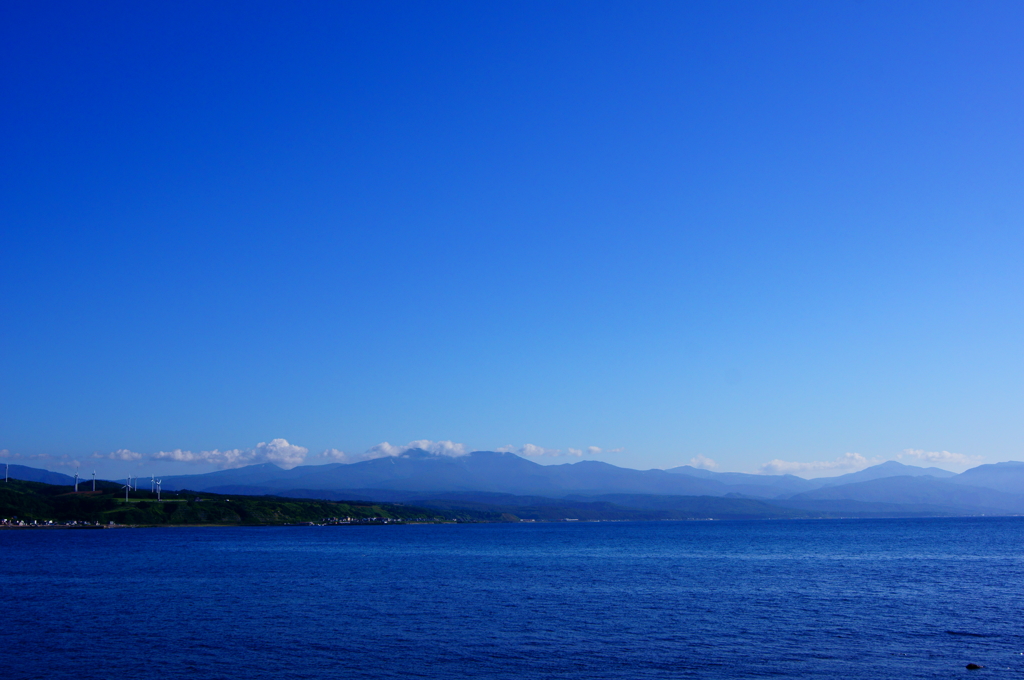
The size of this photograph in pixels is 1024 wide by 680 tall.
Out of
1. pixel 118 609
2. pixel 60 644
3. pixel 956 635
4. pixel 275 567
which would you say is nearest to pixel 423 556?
pixel 275 567

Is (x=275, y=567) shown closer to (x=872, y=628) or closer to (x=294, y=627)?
(x=294, y=627)

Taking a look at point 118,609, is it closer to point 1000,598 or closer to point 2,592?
point 2,592

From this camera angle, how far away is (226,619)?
46344 millimetres

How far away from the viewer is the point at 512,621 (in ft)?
148

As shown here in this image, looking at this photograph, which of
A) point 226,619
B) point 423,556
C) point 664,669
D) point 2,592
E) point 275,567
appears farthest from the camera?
point 423,556

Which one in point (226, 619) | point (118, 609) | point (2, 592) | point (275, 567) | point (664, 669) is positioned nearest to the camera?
point (664, 669)

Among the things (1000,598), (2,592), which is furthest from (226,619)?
(1000,598)

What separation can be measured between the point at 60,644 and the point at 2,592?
91.5 feet

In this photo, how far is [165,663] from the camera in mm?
34562

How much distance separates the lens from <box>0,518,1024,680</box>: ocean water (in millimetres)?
33438

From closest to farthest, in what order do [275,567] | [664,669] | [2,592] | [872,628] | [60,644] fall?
[664,669] → [60,644] → [872,628] → [2,592] → [275,567]

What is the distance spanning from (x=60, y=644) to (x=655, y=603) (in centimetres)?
3745

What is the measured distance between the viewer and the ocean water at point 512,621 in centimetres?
3344

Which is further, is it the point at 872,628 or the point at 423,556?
the point at 423,556
